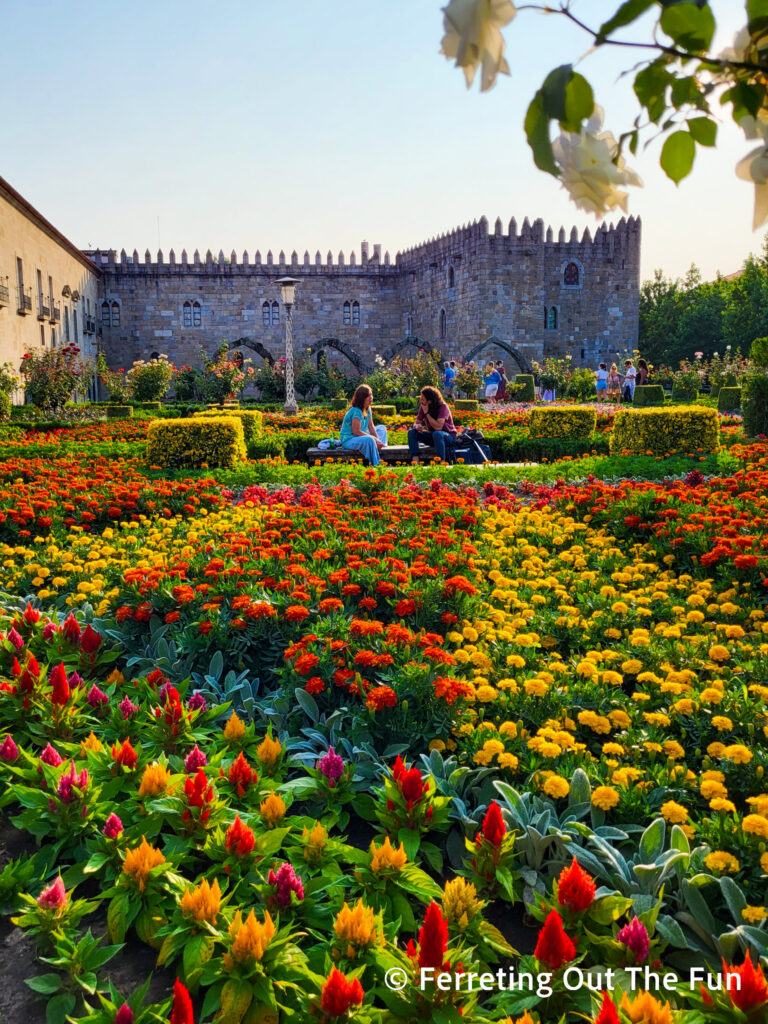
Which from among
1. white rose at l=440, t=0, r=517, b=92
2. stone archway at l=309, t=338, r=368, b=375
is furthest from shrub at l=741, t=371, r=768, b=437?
stone archway at l=309, t=338, r=368, b=375

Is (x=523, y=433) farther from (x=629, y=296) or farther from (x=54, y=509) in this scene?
(x=629, y=296)

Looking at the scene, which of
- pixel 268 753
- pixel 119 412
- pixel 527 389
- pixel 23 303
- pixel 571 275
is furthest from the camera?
pixel 571 275

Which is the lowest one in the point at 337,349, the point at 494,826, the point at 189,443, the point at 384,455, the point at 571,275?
the point at 494,826

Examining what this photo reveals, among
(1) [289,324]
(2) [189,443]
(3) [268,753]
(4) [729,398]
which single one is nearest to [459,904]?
(3) [268,753]

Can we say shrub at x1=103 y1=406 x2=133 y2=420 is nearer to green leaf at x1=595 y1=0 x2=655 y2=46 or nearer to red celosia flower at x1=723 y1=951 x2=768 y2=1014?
red celosia flower at x1=723 y1=951 x2=768 y2=1014

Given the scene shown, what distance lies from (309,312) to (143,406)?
14.7m

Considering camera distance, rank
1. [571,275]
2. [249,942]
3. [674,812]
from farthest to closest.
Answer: [571,275], [674,812], [249,942]

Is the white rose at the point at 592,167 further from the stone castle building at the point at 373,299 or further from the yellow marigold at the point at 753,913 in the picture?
the stone castle building at the point at 373,299

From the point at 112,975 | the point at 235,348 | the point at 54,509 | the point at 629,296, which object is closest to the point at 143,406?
the point at 235,348

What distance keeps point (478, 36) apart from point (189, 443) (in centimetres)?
881

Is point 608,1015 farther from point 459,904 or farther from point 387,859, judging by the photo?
point 387,859

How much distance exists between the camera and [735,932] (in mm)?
1949

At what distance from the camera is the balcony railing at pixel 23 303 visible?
20703 mm

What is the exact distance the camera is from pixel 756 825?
2197 millimetres
